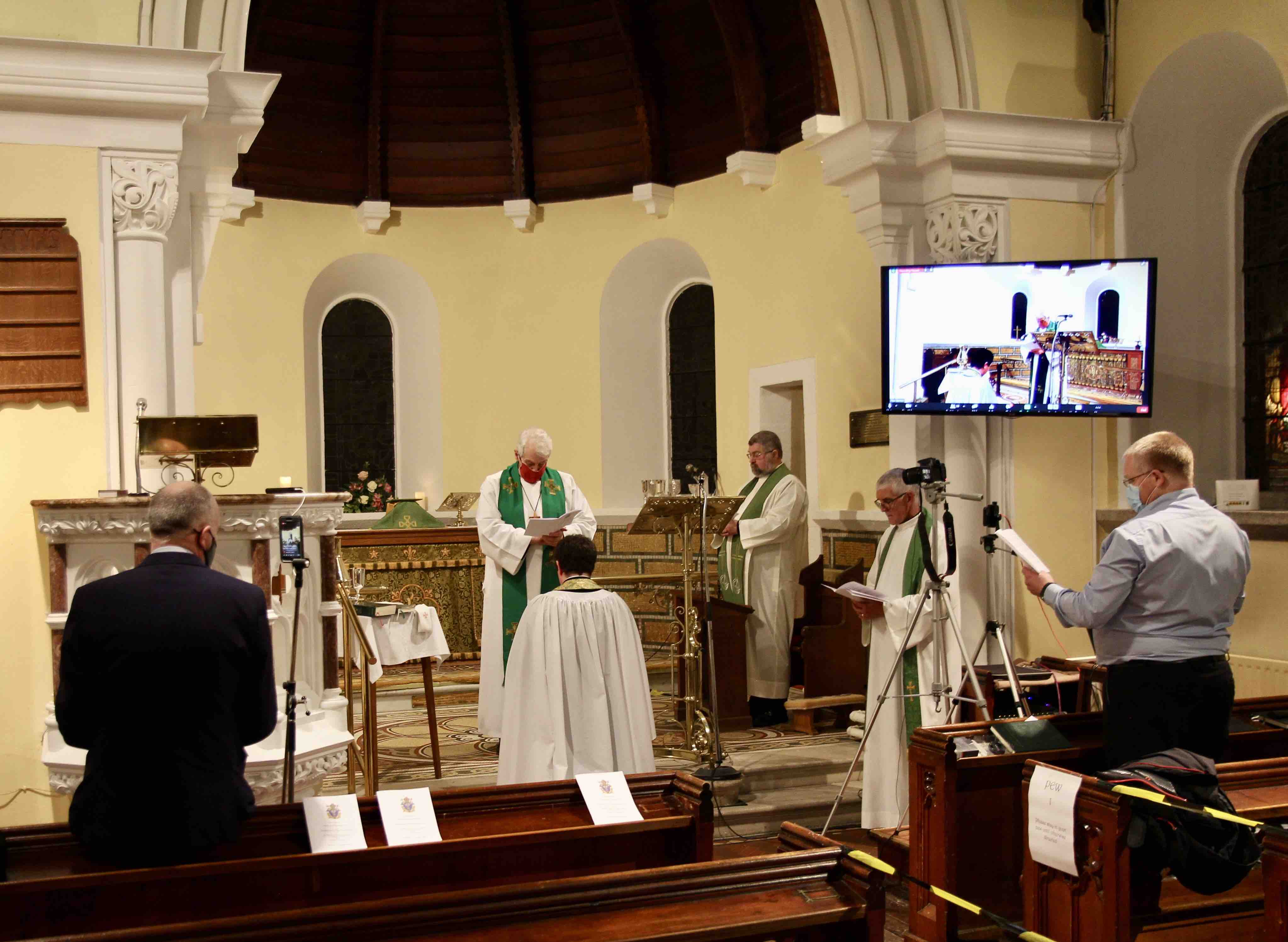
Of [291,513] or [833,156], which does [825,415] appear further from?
[291,513]

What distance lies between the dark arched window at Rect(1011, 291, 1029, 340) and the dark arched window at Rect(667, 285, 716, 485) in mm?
4834

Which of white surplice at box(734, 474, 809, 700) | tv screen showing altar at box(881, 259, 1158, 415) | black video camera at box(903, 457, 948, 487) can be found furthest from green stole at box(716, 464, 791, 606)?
black video camera at box(903, 457, 948, 487)

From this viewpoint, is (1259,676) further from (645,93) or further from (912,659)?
(645,93)

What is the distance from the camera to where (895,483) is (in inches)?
240

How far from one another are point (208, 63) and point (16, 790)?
11.2 ft

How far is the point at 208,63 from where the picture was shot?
5910 millimetres

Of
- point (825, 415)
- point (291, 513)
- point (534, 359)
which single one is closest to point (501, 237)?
point (534, 359)

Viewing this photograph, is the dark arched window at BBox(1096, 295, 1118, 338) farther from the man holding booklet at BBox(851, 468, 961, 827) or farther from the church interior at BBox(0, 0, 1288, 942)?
the man holding booklet at BBox(851, 468, 961, 827)

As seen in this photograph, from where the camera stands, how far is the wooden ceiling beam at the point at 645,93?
35.7 ft

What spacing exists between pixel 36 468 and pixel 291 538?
202 centimetres

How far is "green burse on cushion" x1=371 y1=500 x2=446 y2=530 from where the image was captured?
10680 millimetres

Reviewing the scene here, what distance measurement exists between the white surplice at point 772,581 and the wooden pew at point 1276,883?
204 inches

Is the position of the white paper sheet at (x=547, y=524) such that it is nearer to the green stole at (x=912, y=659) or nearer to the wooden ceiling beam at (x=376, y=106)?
the green stole at (x=912, y=659)

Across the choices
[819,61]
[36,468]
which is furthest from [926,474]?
[819,61]
